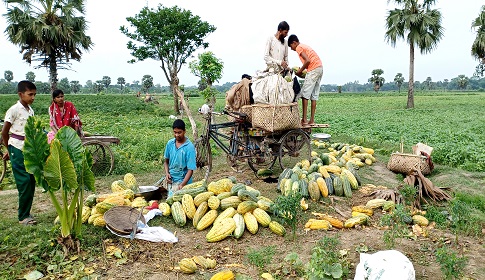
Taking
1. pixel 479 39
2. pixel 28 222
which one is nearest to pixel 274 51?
pixel 28 222

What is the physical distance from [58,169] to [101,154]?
16.3 ft

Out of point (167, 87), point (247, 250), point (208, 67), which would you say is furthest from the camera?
point (167, 87)

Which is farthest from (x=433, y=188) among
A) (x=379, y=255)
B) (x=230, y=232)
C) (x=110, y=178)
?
(x=110, y=178)

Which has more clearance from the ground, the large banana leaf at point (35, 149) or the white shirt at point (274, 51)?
the white shirt at point (274, 51)

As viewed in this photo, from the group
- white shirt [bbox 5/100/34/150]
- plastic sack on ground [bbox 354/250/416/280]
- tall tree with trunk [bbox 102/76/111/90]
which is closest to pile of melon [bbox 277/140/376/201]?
plastic sack on ground [bbox 354/250/416/280]

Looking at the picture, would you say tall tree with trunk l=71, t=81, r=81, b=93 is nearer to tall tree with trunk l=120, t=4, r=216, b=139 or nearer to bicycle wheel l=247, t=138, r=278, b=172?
tall tree with trunk l=120, t=4, r=216, b=139

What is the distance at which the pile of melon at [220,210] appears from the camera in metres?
5.22

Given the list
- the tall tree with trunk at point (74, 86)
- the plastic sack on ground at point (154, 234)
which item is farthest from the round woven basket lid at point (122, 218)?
the tall tree with trunk at point (74, 86)

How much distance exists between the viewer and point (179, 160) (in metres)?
6.25

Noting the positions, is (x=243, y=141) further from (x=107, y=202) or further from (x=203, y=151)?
(x=107, y=202)

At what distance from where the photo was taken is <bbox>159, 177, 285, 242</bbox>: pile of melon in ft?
17.1

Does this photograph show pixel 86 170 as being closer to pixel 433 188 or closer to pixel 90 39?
pixel 433 188

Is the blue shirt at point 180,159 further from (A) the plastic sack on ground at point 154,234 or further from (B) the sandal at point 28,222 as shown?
(B) the sandal at point 28,222

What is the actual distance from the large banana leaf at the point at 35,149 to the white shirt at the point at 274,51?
16.8 ft
